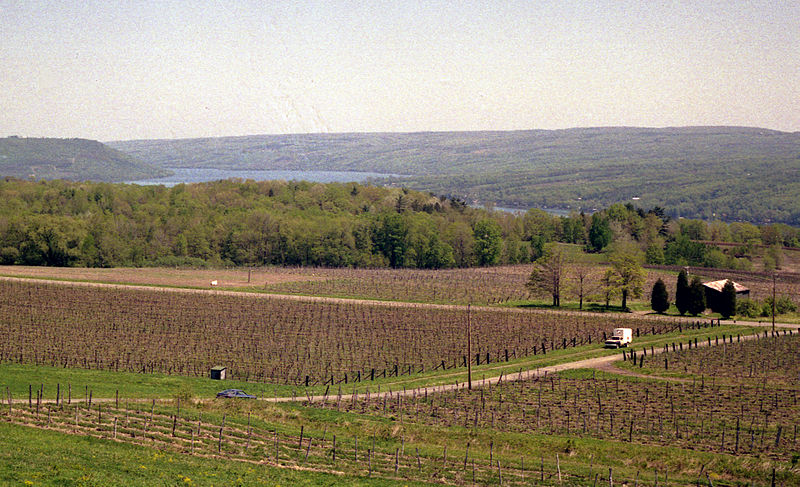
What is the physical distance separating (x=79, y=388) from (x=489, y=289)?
57438 millimetres

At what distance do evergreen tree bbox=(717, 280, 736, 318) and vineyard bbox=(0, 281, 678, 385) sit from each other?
7.88 m

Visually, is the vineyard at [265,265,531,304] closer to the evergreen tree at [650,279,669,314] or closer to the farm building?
the evergreen tree at [650,279,669,314]

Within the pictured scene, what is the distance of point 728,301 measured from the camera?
67.5 metres

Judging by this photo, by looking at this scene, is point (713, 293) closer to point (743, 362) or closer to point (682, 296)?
point (682, 296)

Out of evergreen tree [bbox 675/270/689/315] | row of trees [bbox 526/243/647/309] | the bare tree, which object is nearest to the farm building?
evergreen tree [bbox 675/270/689/315]

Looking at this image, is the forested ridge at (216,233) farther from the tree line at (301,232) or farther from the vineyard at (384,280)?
the vineyard at (384,280)

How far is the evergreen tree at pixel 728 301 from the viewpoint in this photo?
67.5 metres

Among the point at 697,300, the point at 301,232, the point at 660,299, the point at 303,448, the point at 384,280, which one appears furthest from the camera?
the point at 301,232

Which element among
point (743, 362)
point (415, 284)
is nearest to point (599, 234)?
point (415, 284)

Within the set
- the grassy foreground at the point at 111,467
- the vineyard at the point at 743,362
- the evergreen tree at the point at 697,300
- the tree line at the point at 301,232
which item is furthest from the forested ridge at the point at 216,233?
the grassy foreground at the point at 111,467

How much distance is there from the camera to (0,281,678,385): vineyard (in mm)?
47469

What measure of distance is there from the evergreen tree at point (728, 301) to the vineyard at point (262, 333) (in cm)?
788

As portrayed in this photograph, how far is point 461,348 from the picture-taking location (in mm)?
54438

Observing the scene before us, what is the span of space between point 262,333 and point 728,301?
3897 centimetres
